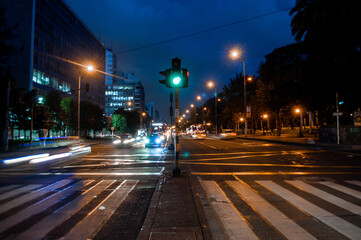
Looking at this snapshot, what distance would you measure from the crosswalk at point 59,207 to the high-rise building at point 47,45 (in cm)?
2946

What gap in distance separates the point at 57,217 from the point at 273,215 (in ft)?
15.0

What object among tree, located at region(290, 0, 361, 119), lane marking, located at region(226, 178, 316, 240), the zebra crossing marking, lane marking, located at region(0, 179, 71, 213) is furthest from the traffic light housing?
tree, located at region(290, 0, 361, 119)

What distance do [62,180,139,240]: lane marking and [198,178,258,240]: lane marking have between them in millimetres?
2363

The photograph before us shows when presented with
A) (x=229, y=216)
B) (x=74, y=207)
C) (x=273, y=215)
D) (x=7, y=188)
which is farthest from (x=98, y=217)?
(x=7, y=188)

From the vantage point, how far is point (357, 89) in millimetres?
23984

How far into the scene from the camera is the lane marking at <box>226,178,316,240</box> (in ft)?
13.9

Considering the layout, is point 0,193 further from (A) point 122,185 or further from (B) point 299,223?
(B) point 299,223

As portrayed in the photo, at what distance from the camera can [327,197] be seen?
258 inches

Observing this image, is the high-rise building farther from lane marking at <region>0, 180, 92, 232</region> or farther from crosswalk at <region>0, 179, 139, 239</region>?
lane marking at <region>0, 180, 92, 232</region>

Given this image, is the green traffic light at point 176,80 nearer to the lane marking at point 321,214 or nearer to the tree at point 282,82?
the lane marking at point 321,214

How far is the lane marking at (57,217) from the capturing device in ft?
14.3

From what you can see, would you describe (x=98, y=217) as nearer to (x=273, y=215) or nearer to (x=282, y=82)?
(x=273, y=215)

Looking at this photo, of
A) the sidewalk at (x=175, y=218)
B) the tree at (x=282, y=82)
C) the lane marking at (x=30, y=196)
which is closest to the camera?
the sidewalk at (x=175, y=218)

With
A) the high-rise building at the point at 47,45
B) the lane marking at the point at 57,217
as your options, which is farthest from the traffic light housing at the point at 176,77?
the high-rise building at the point at 47,45
